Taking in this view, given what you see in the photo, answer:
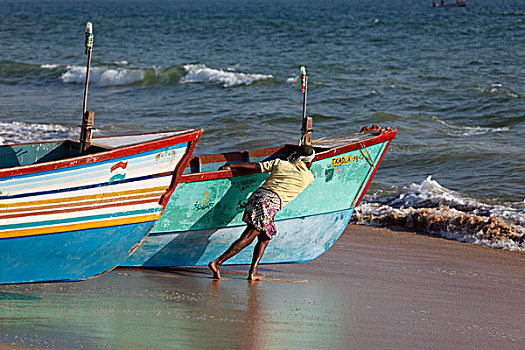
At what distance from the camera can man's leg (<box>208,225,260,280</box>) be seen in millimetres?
5594

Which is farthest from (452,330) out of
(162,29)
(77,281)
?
(162,29)

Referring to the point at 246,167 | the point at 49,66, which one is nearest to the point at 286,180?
the point at 246,167

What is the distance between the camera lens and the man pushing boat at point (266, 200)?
218 inches

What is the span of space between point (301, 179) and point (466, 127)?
30.2 feet

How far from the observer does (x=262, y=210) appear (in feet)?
18.1

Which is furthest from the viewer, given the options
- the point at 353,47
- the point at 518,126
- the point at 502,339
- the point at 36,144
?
the point at 353,47

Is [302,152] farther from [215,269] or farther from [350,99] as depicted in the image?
[350,99]

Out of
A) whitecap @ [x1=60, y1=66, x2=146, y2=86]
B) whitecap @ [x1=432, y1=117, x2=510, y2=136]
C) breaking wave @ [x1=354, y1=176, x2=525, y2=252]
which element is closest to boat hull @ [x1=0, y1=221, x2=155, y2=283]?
breaking wave @ [x1=354, y1=176, x2=525, y2=252]

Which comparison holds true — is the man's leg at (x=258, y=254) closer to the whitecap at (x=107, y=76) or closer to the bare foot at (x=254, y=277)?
the bare foot at (x=254, y=277)

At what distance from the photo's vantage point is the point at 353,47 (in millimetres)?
27719

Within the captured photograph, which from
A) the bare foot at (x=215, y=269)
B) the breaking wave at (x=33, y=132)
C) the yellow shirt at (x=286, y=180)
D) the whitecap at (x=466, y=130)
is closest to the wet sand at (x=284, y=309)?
the bare foot at (x=215, y=269)

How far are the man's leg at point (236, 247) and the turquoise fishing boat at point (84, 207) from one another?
62 centimetres

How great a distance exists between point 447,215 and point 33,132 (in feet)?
28.0

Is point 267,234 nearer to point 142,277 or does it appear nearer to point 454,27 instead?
point 142,277
